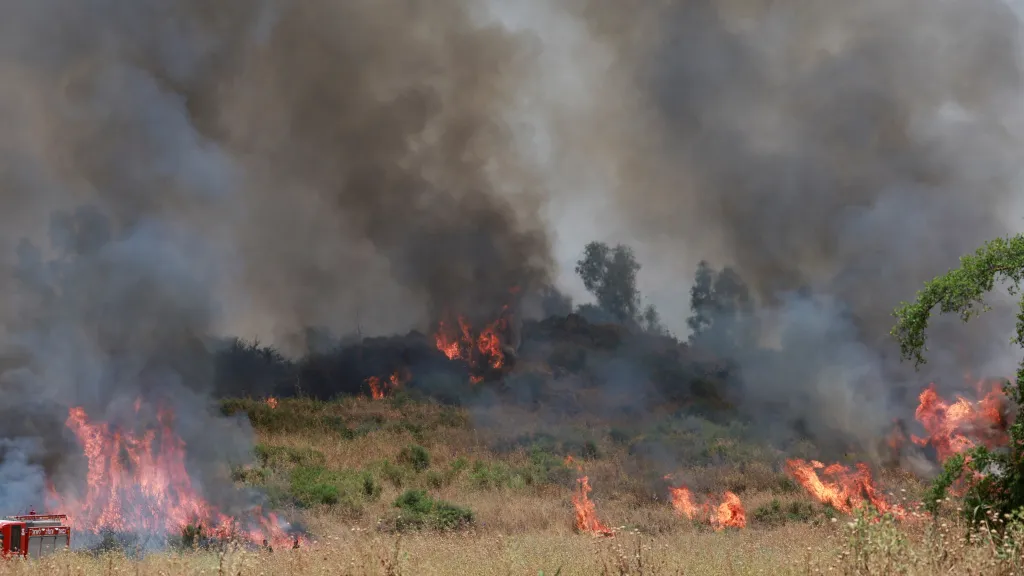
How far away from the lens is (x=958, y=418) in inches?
810

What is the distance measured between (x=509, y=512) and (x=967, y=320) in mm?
14228

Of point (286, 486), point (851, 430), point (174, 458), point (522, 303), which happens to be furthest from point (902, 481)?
point (522, 303)

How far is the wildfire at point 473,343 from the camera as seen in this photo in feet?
164

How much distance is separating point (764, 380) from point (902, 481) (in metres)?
15.4

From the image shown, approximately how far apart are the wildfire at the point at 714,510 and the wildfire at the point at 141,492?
1071 centimetres

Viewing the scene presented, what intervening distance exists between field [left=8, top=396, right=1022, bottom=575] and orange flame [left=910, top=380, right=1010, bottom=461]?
146 cm

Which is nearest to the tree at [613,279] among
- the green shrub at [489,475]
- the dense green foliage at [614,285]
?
the dense green foliage at [614,285]

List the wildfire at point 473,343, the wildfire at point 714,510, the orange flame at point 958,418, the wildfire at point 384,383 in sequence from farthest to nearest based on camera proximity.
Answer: the wildfire at point 473,343 → the wildfire at point 384,383 → the wildfire at point 714,510 → the orange flame at point 958,418

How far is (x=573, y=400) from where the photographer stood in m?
41.5

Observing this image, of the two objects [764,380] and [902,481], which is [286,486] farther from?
[764,380]

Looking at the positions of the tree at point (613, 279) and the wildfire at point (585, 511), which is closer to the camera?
the wildfire at point (585, 511)

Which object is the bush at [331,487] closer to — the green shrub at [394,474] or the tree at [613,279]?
the green shrub at [394,474]

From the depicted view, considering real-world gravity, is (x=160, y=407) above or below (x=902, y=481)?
above

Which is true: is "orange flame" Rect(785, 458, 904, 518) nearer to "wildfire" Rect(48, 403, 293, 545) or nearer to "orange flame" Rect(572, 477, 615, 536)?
"orange flame" Rect(572, 477, 615, 536)
